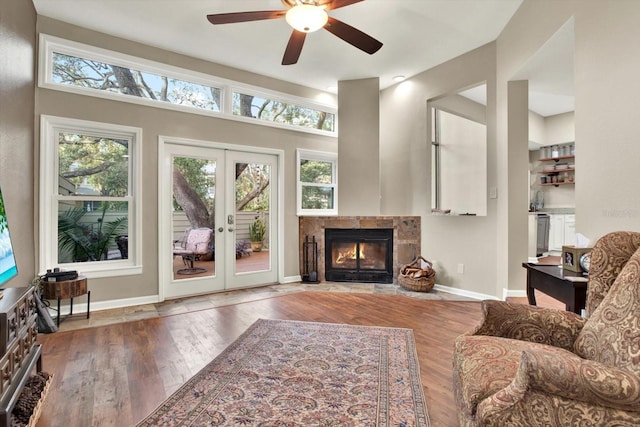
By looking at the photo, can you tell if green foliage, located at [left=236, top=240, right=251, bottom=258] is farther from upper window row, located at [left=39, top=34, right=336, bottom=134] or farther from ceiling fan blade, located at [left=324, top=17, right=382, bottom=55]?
ceiling fan blade, located at [left=324, top=17, right=382, bottom=55]

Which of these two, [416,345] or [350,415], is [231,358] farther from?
[416,345]

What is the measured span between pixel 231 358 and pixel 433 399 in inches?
56.6

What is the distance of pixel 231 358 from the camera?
2.38 metres

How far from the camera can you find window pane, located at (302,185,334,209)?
5.24 m

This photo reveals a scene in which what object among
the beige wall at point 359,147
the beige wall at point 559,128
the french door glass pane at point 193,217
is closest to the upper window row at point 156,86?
the beige wall at point 359,147

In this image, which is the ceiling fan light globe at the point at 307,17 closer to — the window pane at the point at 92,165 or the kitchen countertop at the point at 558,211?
the window pane at the point at 92,165

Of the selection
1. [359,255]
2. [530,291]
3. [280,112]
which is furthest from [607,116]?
[280,112]

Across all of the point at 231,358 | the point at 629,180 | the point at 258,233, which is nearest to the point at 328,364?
the point at 231,358

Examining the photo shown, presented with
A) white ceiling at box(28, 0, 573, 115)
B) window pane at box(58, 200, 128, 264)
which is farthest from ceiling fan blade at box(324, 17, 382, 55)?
window pane at box(58, 200, 128, 264)

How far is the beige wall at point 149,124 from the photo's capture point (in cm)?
343

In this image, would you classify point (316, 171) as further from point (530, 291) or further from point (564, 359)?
point (564, 359)

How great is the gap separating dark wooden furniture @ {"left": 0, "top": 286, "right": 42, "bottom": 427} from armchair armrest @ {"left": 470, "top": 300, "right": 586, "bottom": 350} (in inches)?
85.5

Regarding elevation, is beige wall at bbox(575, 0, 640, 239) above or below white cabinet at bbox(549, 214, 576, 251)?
above

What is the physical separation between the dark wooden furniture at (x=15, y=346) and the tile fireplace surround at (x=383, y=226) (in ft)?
11.8
